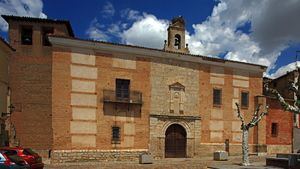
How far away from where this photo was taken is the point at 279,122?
31.9 meters

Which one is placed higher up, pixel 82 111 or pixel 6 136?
pixel 82 111

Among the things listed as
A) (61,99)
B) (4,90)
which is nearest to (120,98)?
(61,99)

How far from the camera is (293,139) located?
32594mm

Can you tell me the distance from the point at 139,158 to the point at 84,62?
748cm

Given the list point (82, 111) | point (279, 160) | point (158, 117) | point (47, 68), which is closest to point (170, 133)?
point (158, 117)

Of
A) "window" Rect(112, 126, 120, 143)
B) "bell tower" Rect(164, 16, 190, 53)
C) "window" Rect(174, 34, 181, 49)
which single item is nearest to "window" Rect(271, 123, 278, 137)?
"bell tower" Rect(164, 16, 190, 53)

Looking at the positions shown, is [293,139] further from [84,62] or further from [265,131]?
[84,62]

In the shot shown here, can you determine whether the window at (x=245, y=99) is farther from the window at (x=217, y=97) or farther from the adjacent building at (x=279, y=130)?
the window at (x=217, y=97)

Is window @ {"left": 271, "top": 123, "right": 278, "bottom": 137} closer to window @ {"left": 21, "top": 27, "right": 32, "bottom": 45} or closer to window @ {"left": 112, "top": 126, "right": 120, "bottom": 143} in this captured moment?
window @ {"left": 112, "top": 126, "right": 120, "bottom": 143}

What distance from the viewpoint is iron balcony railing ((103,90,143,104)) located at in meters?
24.5

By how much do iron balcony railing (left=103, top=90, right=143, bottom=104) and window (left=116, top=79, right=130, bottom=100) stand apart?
0.72 feet

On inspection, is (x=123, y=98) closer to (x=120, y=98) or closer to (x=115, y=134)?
(x=120, y=98)

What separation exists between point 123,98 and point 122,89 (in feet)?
2.34

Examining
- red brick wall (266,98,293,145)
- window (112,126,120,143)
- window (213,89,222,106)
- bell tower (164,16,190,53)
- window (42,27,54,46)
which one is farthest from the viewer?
bell tower (164,16,190,53)
